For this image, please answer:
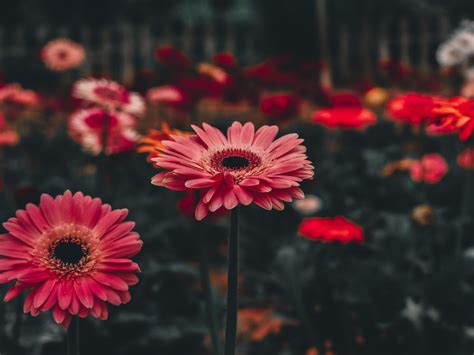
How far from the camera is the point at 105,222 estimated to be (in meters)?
0.83

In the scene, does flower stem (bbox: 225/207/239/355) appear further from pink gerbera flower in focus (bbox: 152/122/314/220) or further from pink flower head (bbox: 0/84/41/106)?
pink flower head (bbox: 0/84/41/106)

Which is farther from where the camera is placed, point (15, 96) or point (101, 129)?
point (15, 96)

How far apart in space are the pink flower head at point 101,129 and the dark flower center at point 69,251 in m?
1.01

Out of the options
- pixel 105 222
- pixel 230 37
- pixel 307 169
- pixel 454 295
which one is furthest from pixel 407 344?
pixel 230 37

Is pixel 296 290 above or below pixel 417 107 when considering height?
below

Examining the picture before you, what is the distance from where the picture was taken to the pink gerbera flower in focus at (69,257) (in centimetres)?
75

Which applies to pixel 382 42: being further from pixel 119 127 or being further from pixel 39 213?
pixel 39 213

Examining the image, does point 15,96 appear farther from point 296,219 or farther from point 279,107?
point 296,219

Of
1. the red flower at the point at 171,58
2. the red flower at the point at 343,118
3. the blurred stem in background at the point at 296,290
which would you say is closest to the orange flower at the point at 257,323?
the blurred stem in background at the point at 296,290

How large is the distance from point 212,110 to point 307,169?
452 centimetres

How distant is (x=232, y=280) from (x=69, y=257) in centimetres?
23

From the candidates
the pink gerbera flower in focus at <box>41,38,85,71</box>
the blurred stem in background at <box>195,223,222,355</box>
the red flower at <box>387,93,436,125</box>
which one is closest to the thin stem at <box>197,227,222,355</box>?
the blurred stem in background at <box>195,223,222,355</box>

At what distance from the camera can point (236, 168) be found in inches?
33.6

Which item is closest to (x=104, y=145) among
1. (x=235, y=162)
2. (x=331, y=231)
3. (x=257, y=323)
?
(x=331, y=231)
